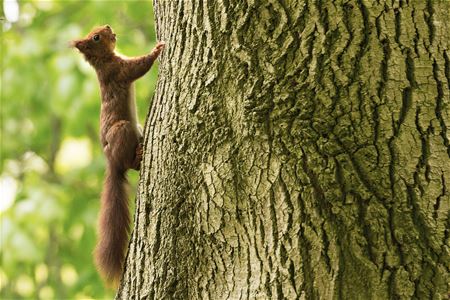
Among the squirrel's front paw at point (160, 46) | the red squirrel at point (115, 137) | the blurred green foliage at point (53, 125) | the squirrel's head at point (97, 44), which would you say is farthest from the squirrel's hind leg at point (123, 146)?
the blurred green foliage at point (53, 125)

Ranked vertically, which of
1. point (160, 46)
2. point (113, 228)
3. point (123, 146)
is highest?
point (160, 46)

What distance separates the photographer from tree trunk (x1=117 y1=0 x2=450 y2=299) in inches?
72.1

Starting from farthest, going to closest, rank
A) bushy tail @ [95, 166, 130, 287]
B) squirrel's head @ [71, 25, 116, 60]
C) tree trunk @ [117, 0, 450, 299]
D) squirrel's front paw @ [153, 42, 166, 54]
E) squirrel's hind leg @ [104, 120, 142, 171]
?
squirrel's head @ [71, 25, 116, 60]
squirrel's hind leg @ [104, 120, 142, 171]
bushy tail @ [95, 166, 130, 287]
squirrel's front paw @ [153, 42, 166, 54]
tree trunk @ [117, 0, 450, 299]

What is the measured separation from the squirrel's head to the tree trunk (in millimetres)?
1341

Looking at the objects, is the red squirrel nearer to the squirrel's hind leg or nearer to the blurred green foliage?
the squirrel's hind leg

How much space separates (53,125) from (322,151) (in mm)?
5874

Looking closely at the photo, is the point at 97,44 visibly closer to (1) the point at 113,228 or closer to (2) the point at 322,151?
(1) the point at 113,228

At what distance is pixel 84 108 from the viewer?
16.1 feet

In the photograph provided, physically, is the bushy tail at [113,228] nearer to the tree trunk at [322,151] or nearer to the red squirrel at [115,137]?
the red squirrel at [115,137]

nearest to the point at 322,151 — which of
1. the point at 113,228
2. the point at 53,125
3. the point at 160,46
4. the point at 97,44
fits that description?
the point at 160,46

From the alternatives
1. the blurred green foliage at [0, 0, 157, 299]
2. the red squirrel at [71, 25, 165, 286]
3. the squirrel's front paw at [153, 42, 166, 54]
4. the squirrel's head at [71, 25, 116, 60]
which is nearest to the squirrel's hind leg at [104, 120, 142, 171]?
the red squirrel at [71, 25, 165, 286]

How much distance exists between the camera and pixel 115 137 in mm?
2740

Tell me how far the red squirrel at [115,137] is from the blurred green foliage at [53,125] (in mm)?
700

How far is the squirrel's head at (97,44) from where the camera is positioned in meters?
3.29
